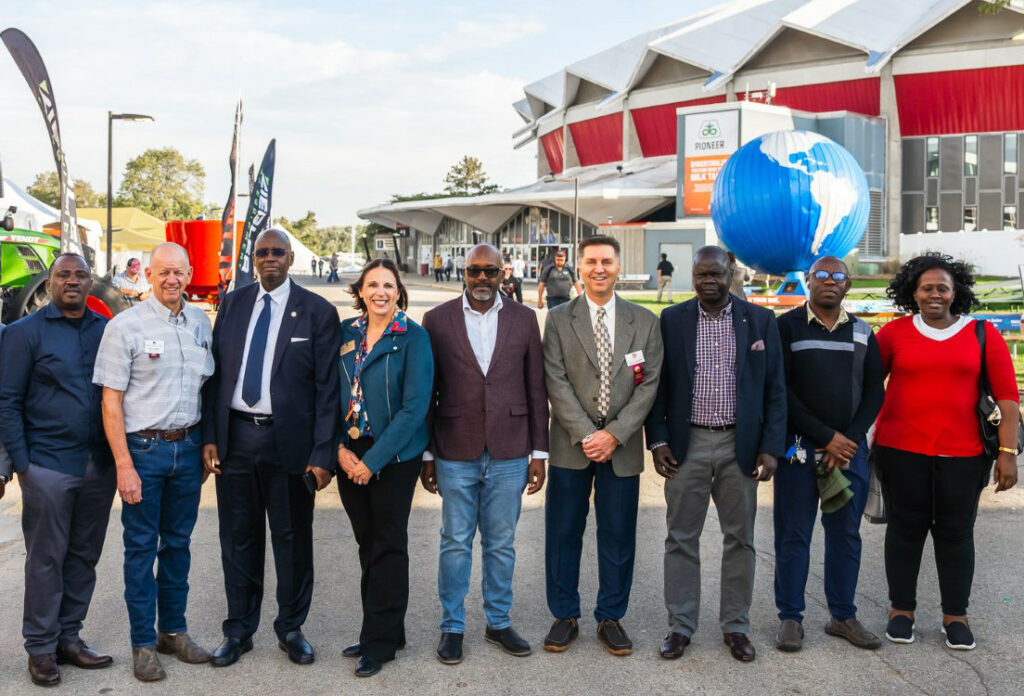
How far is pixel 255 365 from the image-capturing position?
13.9ft

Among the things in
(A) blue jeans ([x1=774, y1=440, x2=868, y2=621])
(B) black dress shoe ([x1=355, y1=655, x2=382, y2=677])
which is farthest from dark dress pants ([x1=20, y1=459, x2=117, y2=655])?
(A) blue jeans ([x1=774, y1=440, x2=868, y2=621])

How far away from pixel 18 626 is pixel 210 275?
2277 cm

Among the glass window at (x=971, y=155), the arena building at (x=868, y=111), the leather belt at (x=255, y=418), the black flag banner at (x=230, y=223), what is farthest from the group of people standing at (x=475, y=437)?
the glass window at (x=971, y=155)

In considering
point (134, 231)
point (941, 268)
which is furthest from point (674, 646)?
→ point (134, 231)

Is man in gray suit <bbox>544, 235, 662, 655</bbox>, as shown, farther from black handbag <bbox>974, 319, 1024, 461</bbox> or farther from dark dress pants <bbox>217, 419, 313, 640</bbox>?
black handbag <bbox>974, 319, 1024, 461</bbox>

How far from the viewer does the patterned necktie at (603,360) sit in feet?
14.8

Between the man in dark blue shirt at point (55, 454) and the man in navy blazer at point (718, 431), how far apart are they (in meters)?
2.67

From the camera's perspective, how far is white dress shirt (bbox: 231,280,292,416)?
423 cm

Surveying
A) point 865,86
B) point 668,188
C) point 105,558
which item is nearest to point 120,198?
point 668,188

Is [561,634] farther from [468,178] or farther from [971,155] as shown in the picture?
[468,178]

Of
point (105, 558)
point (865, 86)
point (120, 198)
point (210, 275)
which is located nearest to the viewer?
point (105, 558)

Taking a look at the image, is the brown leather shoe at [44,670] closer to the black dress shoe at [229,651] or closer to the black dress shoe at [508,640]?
the black dress shoe at [229,651]

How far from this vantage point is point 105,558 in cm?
555

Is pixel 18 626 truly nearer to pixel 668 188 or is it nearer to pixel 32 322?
pixel 32 322
